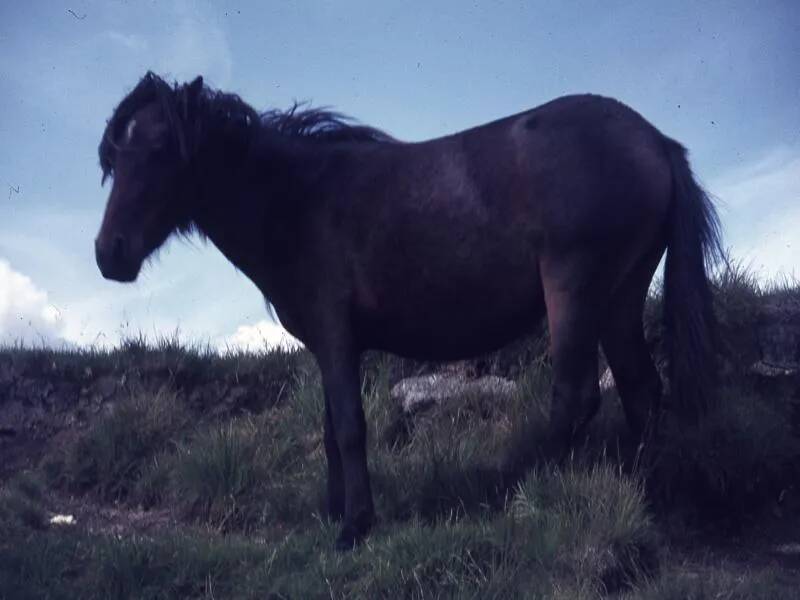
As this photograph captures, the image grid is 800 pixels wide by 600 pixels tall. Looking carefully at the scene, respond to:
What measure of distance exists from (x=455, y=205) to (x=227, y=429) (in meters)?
3.03

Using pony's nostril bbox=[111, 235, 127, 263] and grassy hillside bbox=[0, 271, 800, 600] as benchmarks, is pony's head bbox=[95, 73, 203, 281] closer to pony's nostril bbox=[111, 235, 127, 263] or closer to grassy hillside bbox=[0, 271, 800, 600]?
pony's nostril bbox=[111, 235, 127, 263]

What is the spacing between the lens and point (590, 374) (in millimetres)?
4941

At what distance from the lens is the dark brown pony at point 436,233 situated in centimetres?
487

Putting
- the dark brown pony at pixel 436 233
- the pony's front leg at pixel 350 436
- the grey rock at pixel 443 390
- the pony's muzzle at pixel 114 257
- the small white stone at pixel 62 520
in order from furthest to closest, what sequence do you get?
the grey rock at pixel 443 390 < the small white stone at pixel 62 520 < the pony's muzzle at pixel 114 257 < the pony's front leg at pixel 350 436 < the dark brown pony at pixel 436 233

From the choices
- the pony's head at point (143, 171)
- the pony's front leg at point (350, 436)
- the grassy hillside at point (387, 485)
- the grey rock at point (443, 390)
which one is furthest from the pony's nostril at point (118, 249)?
the grey rock at point (443, 390)

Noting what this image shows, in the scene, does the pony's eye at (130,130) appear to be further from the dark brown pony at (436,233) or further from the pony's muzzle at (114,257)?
the pony's muzzle at (114,257)

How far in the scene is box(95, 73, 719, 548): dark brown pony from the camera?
4.87 m

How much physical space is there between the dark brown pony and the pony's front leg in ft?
0.04

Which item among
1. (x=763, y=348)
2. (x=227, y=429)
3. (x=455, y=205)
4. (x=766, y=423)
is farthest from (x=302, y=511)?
(x=763, y=348)

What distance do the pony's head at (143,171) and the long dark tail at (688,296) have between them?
2.94 meters

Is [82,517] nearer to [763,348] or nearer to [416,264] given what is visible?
[416,264]

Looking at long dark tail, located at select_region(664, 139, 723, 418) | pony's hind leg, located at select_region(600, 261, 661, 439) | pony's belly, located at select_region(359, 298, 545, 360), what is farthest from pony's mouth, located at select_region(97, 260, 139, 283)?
long dark tail, located at select_region(664, 139, 723, 418)

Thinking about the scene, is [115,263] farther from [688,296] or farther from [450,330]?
[688,296]

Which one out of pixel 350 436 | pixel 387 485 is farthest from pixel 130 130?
pixel 387 485
